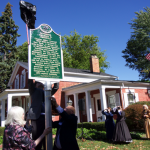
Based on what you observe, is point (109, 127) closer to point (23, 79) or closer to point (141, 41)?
point (23, 79)

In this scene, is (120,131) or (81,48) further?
(81,48)

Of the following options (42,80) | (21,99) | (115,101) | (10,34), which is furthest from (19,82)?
(42,80)

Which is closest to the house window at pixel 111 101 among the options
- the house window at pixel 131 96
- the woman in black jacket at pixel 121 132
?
the house window at pixel 131 96

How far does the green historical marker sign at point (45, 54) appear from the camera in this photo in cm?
398

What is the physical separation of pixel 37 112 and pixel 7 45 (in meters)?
31.6

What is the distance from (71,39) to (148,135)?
35.4 metres

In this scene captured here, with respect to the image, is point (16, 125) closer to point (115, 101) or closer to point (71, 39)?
point (115, 101)

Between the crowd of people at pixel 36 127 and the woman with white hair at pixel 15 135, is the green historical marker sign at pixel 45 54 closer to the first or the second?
the crowd of people at pixel 36 127

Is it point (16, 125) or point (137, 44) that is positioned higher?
point (137, 44)

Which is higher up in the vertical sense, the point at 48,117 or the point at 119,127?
the point at 48,117

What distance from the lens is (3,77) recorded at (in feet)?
97.2

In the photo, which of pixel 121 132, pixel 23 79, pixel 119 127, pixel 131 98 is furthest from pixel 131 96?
pixel 23 79

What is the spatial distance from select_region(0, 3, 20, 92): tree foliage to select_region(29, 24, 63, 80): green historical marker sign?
28.1 m

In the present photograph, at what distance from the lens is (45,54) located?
163 inches
